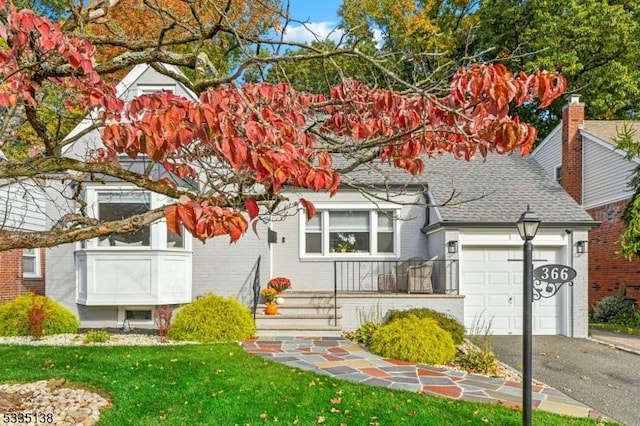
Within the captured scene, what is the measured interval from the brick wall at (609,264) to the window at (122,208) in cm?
1334

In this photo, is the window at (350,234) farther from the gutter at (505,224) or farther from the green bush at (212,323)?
the green bush at (212,323)

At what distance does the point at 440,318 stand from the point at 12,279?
1218 cm

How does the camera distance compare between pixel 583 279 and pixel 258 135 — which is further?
pixel 583 279

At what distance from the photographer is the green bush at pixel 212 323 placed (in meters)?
8.72

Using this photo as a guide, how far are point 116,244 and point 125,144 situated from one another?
8.62 m

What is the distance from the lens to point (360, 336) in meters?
8.97

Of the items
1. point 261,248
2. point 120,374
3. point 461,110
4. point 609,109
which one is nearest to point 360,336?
point 261,248

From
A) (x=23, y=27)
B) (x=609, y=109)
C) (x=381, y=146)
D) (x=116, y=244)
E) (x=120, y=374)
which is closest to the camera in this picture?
(x=23, y=27)

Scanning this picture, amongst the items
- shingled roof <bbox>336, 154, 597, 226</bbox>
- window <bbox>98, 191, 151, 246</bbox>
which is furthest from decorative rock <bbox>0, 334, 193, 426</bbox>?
shingled roof <bbox>336, 154, 597, 226</bbox>

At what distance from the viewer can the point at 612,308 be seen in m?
13.6

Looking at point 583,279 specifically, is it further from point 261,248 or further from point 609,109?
point 609,109

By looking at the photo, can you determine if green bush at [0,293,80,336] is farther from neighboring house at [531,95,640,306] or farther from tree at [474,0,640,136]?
tree at [474,0,640,136]

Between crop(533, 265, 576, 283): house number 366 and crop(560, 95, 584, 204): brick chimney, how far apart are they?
12.7m

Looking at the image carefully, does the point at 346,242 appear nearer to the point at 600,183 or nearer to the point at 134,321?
the point at 134,321
